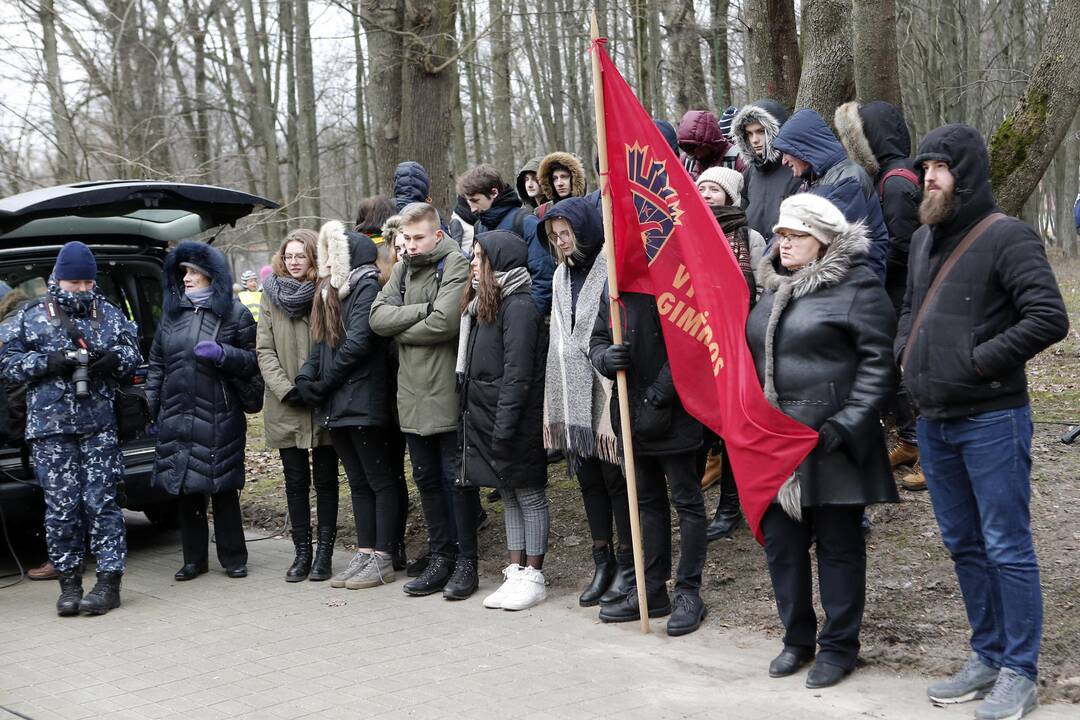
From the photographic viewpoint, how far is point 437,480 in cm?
739

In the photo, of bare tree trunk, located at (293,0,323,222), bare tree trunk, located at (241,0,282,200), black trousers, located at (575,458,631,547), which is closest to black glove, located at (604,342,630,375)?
black trousers, located at (575,458,631,547)

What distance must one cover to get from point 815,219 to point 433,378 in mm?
2821

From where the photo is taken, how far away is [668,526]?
6.39m

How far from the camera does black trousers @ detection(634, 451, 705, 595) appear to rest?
619 centimetres

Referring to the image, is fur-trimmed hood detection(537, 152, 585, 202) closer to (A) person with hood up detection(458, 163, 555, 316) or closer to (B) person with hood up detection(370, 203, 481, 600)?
(A) person with hood up detection(458, 163, 555, 316)

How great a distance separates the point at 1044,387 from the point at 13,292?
317 inches

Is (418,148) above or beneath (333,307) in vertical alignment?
above

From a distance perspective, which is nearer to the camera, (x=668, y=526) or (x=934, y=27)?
(x=668, y=526)

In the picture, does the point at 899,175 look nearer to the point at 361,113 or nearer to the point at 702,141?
the point at 702,141

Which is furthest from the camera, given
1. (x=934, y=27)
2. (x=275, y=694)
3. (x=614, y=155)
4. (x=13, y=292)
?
(x=934, y=27)

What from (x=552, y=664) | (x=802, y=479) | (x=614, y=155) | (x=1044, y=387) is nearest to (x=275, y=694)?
(x=552, y=664)

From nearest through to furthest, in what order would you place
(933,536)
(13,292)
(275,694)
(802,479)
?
1. (802,479)
2. (275,694)
3. (933,536)
4. (13,292)

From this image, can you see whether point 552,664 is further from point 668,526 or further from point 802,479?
point 802,479

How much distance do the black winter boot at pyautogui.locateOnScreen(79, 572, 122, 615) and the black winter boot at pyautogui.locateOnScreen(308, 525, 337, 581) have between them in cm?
117
